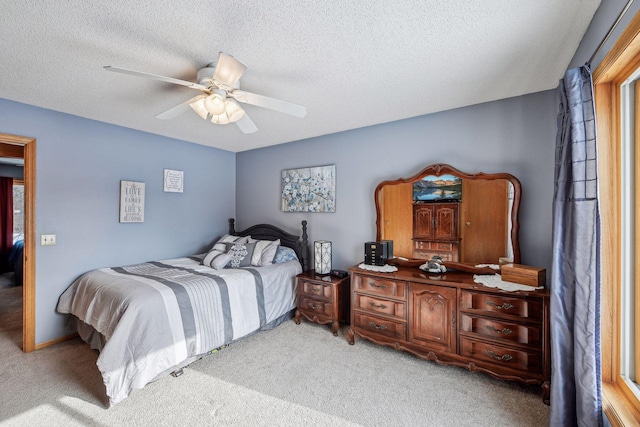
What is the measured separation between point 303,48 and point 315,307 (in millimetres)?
2518

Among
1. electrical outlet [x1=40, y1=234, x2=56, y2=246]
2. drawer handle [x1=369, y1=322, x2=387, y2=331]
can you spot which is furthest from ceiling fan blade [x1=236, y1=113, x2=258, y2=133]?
electrical outlet [x1=40, y1=234, x2=56, y2=246]

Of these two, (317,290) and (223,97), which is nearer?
(223,97)

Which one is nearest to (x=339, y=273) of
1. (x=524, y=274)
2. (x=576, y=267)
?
(x=524, y=274)

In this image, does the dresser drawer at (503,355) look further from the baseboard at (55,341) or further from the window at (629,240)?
the baseboard at (55,341)

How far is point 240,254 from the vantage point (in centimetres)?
343

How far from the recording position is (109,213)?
10.5 ft

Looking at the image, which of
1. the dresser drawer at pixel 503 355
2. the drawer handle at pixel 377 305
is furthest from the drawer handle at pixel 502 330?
the drawer handle at pixel 377 305

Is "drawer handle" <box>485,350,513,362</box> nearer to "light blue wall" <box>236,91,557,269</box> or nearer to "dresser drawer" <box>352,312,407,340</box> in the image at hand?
"dresser drawer" <box>352,312,407,340</box>

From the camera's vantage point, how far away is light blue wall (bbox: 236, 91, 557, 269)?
2416 mm

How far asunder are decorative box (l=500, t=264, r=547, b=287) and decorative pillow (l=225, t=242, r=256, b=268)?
8.50 ft

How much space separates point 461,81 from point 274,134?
221cm

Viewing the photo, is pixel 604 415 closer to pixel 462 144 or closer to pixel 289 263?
pixel 462 144

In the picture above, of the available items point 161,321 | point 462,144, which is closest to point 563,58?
point 462,144

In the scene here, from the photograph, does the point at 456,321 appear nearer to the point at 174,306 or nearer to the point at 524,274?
the point at 524,274
